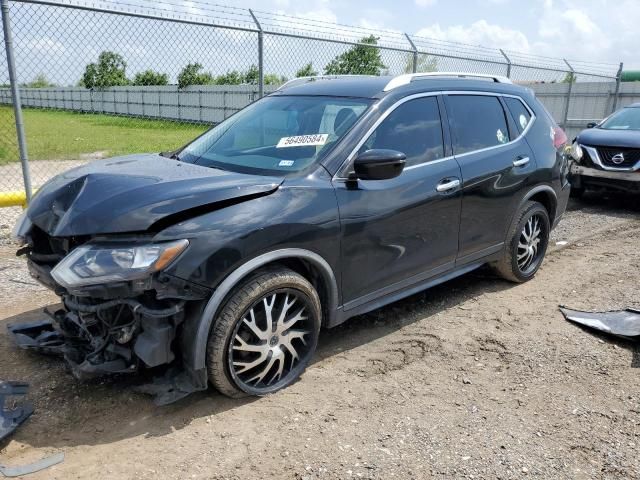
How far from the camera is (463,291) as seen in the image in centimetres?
500

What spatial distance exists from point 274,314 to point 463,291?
245 cm

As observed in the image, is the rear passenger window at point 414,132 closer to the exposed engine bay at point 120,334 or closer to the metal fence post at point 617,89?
the exposed engine bay at point 120,334

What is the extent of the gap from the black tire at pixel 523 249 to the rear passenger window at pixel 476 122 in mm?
724

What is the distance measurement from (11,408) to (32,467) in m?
0.58

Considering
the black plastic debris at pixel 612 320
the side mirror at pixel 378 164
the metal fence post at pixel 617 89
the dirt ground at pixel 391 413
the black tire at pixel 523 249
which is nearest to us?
the dirt ground at pixel 391 413

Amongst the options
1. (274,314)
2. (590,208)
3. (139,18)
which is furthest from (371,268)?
(590,208)

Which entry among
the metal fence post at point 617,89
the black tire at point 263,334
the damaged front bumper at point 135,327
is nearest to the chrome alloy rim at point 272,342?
the black tire at point 263,334

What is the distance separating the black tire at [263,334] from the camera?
2.92 metres

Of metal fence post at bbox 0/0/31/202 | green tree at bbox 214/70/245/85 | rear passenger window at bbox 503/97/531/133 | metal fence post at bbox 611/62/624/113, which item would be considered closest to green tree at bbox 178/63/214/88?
green tree at bbox 214/70/245/85

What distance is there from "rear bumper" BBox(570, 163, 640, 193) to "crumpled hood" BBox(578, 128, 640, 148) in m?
0.43

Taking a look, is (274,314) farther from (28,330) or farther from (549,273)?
(549,273)

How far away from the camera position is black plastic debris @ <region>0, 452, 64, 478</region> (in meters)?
2.55

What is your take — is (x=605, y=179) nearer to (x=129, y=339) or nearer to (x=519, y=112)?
(x=519, y=112)

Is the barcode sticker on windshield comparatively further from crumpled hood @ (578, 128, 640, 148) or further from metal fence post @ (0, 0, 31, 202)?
crumpled hood @ (578, 128, 640, 148)
